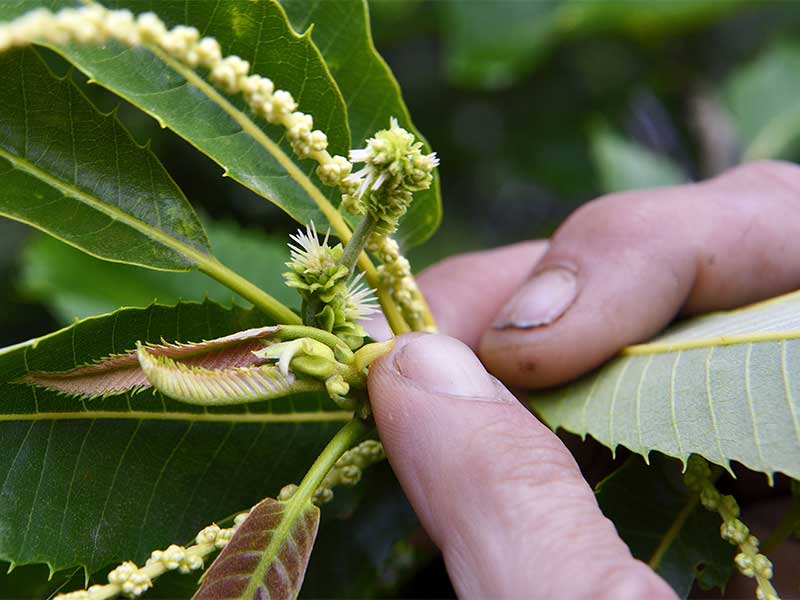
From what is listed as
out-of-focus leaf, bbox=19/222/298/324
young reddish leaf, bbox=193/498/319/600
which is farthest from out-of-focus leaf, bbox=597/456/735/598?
out-of-focus leaf, bbox=19/222/298/324

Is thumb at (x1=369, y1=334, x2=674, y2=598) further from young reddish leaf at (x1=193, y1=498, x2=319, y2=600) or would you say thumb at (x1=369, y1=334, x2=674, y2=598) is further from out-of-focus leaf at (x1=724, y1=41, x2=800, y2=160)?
out-of-focus leaf at (x1=724, y1=41, x2=800, y2=160)

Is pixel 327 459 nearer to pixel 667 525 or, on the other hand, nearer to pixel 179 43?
pixel 179 43

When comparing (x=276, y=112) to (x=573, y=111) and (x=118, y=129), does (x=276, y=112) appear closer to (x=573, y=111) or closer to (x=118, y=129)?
(x=118, y=129)

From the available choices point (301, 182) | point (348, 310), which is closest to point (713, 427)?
point (348, 310)

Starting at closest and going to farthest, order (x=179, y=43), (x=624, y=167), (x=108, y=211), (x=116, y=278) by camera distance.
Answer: (x=179, y=43) < (x=108, y=211) < (x=116, y=278) < (x=624, y=167)

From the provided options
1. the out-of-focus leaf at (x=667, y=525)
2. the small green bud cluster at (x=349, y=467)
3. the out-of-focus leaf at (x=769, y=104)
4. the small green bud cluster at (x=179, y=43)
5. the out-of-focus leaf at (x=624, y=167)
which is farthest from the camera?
the out-of-focus leaf at (x=769, y=104)

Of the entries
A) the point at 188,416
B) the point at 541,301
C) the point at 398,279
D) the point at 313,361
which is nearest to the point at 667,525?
the point at 541,301

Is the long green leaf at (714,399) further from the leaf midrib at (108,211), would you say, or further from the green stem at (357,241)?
the leaf midrib at (108,211)

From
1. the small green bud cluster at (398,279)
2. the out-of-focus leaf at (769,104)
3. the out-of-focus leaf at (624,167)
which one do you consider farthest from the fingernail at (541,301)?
the out-of-focus leaf at (769,104)
